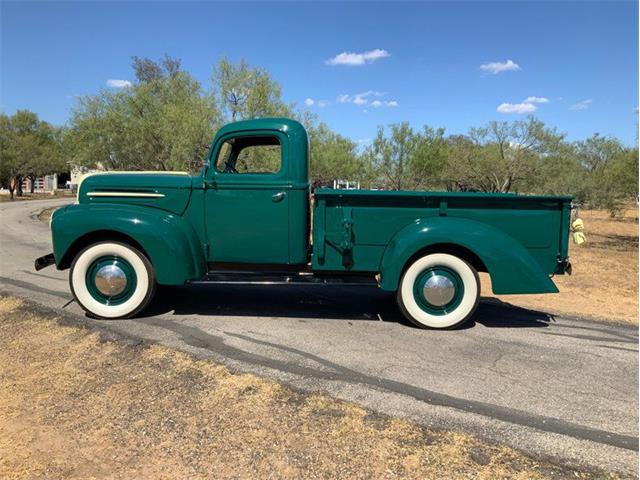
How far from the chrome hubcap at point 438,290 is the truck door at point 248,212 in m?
1.54

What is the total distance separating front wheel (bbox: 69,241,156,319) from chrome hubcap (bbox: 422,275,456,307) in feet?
9.50

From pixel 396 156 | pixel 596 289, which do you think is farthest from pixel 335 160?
pixel 596 289

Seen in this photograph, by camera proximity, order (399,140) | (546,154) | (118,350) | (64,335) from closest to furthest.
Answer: (118,350), (64,335), (546,154), (399,140)

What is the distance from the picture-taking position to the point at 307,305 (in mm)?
5996

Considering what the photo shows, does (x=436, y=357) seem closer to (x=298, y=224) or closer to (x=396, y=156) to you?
(x=298, y=224)

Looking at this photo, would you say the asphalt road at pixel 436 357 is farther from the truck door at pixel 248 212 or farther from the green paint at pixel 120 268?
the truck door at pixel 248 212

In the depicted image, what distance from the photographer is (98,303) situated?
5.09m

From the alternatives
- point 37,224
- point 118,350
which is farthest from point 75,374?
point 37,224

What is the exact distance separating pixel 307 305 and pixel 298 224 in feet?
4.37

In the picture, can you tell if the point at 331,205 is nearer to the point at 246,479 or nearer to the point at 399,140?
the point at 246,479

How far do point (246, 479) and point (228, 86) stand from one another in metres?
14.4

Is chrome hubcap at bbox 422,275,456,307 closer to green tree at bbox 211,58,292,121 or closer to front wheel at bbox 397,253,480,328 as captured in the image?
front wheel at bbox 397,253,480,328

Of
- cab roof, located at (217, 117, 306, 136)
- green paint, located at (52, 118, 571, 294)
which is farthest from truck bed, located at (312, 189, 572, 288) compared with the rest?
cab roof, located at (217, 117, 306, 136)

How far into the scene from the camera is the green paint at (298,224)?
4879 millimetres
